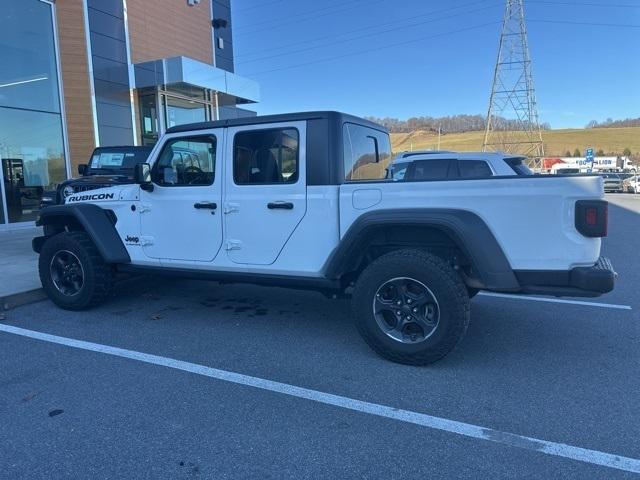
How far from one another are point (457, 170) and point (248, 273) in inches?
229

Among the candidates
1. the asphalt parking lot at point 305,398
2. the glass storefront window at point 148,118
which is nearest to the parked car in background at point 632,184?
the glass storefront window at point 148,118

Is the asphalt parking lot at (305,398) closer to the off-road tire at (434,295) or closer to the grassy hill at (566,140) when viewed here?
the off-road tire at (434,295)

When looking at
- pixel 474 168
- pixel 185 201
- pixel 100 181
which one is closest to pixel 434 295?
pixel 185 201

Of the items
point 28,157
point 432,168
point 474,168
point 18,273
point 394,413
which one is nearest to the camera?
point 394,413

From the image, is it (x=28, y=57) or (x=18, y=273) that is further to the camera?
(x=28, y=57)

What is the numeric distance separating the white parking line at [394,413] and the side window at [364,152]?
6.10ft

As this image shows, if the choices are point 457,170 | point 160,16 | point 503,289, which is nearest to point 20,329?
point 503,289

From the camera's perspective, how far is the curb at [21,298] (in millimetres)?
5617

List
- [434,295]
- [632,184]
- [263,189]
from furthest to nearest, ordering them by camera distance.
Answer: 1. [632,184]
2. [263,189]
3. [434,295]

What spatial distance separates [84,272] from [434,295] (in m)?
3.77

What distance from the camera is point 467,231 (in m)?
3.55

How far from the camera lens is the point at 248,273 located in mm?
4516

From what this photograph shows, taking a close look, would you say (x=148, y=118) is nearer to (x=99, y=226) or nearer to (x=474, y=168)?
(x=474, y=168)

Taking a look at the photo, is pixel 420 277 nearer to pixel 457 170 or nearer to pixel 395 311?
pixel 395 311
